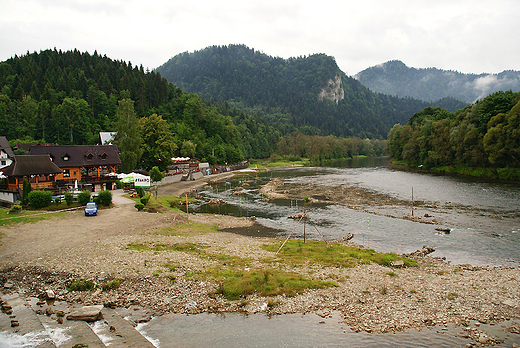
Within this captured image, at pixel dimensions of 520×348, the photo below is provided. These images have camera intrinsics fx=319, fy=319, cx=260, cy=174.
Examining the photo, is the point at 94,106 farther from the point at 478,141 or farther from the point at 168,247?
the point at 478,141

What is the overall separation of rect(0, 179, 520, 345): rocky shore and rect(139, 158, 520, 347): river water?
2.85 feet

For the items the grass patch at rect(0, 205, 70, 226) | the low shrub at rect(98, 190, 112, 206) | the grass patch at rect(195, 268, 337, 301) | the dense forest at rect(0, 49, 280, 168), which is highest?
the dense forest at rect(0, 49, 280, 168)

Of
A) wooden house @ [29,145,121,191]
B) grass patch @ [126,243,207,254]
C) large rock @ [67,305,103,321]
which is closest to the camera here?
large rock @ [67,305,103,321]

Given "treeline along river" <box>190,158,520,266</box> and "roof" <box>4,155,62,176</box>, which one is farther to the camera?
"roof" <box>4,155,62,176</box>

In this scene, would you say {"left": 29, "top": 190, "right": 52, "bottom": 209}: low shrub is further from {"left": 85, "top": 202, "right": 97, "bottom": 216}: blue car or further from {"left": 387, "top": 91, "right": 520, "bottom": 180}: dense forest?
{"left": 387, "top": 91, "right": 520, "bottom": 180}: dense forest

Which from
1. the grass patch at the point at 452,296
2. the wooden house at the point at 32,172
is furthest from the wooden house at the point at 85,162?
the grass patch at the point at 452,296

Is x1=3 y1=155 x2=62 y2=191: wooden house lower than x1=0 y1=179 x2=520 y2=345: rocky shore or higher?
higher

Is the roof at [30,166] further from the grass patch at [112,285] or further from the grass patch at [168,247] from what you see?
the grass patch at [112,285]

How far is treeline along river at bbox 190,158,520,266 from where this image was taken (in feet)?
103

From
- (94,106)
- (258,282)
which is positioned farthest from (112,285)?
(94,106)

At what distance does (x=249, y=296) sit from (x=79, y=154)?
50.9 m

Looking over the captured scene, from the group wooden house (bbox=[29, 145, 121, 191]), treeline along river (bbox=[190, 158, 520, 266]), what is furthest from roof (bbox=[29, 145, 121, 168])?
treeline along river (bbox=[190, 158, 520, 266])

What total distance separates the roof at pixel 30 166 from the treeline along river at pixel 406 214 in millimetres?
22116

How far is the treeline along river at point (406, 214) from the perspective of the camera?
3136cm
